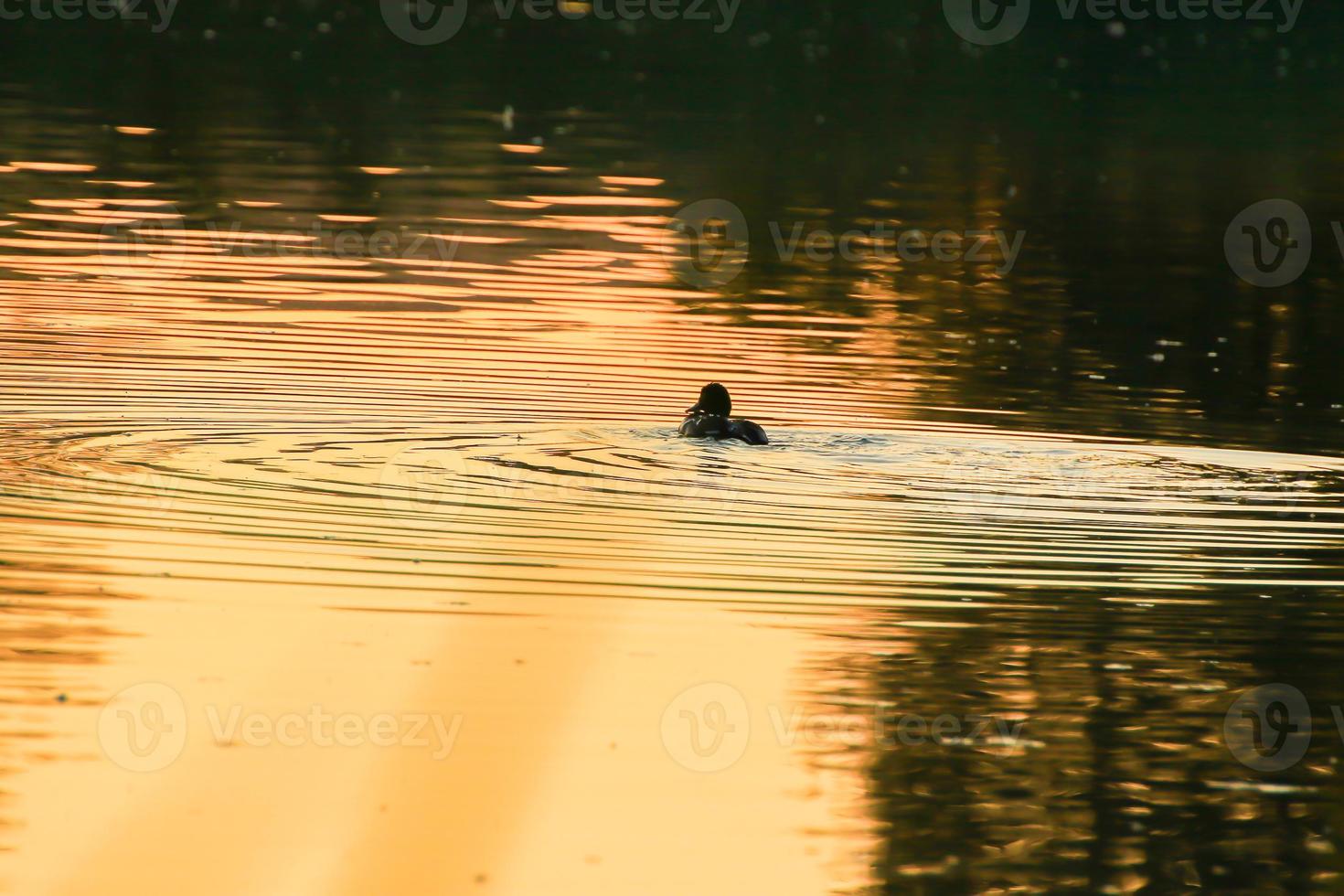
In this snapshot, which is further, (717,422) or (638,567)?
(717,422)

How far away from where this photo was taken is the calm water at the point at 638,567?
9133mm

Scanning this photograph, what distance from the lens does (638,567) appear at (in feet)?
42.4

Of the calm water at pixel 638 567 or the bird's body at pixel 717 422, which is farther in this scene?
the bird's body at pixel 717 422

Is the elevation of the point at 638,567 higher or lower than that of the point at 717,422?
lower

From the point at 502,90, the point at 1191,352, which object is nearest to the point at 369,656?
the point at 1191,352

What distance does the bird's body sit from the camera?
16062mm

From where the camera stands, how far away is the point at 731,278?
26.8 meters

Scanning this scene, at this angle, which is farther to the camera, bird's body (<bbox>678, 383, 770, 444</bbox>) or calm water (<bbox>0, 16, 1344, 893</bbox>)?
bird's body (<bbox>678, 383, 770, 444</bbox>)

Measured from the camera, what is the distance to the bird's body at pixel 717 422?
16062 millimetres

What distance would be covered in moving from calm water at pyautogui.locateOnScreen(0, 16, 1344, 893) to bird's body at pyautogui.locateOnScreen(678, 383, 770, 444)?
7.5 inches

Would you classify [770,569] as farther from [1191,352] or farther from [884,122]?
[884,122]

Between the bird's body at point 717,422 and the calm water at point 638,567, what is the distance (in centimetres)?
19

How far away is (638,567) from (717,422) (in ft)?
10.6

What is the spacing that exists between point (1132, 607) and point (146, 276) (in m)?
14.4
